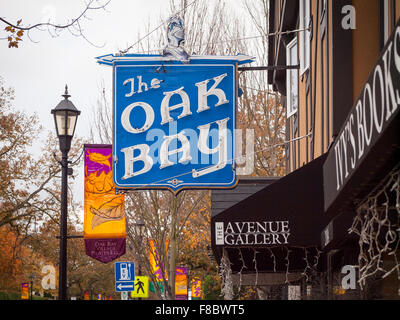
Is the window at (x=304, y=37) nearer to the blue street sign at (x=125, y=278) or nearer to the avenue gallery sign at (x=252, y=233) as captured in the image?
the avenue gallery sign at (x=252, y=233)

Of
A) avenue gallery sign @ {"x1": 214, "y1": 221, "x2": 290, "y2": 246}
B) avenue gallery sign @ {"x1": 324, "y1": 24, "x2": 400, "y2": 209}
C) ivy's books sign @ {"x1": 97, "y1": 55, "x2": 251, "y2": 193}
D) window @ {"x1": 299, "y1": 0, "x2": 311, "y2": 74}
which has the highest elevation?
window @ {"x1": 299, "y1": 0, "x2": 311, "y2": 74}

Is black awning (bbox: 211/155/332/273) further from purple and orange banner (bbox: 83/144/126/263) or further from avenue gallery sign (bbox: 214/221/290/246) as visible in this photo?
purple and orange banner (bbox: 83/144/126/263)

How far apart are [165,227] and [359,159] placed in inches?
811

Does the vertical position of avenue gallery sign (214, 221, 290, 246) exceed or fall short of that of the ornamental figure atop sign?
it falls short

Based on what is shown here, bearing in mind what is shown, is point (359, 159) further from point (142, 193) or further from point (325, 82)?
point (142, 193)

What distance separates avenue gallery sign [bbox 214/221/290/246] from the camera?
7.94 metres

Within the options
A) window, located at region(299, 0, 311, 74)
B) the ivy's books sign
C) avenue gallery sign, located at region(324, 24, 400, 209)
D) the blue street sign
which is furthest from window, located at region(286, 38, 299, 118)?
the blue street sign

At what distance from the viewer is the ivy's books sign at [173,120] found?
10000 mm

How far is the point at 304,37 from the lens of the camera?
12.4 m

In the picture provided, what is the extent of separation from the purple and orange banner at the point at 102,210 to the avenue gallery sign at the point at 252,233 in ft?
27.9

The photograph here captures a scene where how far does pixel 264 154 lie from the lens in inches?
1117

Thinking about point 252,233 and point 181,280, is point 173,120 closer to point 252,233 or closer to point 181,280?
point 252,233

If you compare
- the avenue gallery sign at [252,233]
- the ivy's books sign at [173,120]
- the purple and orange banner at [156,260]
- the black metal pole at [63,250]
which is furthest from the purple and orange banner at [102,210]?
the avenue gallery sign at [252,233]

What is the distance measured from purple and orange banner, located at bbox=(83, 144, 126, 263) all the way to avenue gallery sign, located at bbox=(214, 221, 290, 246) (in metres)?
8.50
